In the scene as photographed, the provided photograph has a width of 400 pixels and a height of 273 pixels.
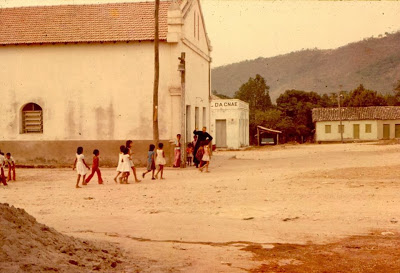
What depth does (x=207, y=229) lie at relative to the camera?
9531 millimetres

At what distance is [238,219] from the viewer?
417 inches

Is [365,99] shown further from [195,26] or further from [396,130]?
[195,26]

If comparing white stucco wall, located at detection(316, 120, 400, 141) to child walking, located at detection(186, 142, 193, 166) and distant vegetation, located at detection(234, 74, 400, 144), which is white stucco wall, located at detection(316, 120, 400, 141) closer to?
distant vegetation, located at detection(234, 74, 400, 144)

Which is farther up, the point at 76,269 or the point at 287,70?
the point at 287,70

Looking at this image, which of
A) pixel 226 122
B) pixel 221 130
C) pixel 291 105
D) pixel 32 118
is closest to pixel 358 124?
pixel 291 105

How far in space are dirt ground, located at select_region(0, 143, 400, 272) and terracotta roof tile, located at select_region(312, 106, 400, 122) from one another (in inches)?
2233

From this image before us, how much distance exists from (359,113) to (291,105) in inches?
356

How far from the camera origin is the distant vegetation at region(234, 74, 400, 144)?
7156 centimetres

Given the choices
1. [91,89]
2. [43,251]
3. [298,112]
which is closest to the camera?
[43,251]

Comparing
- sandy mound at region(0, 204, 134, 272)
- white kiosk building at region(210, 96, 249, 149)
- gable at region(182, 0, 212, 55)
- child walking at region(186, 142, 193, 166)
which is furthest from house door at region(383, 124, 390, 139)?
sandy mound at region(0, 204, 134, 272)

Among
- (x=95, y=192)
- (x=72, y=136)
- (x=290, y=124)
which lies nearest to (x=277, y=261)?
(x=95, y=192)

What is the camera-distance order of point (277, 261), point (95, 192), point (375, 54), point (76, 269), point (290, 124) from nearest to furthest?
point (76, 269), point (277, 261), point (95, 192), point (290, 124), point (375, 54)

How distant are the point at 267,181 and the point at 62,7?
15116mm

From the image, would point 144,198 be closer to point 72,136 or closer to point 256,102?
point 72,136
